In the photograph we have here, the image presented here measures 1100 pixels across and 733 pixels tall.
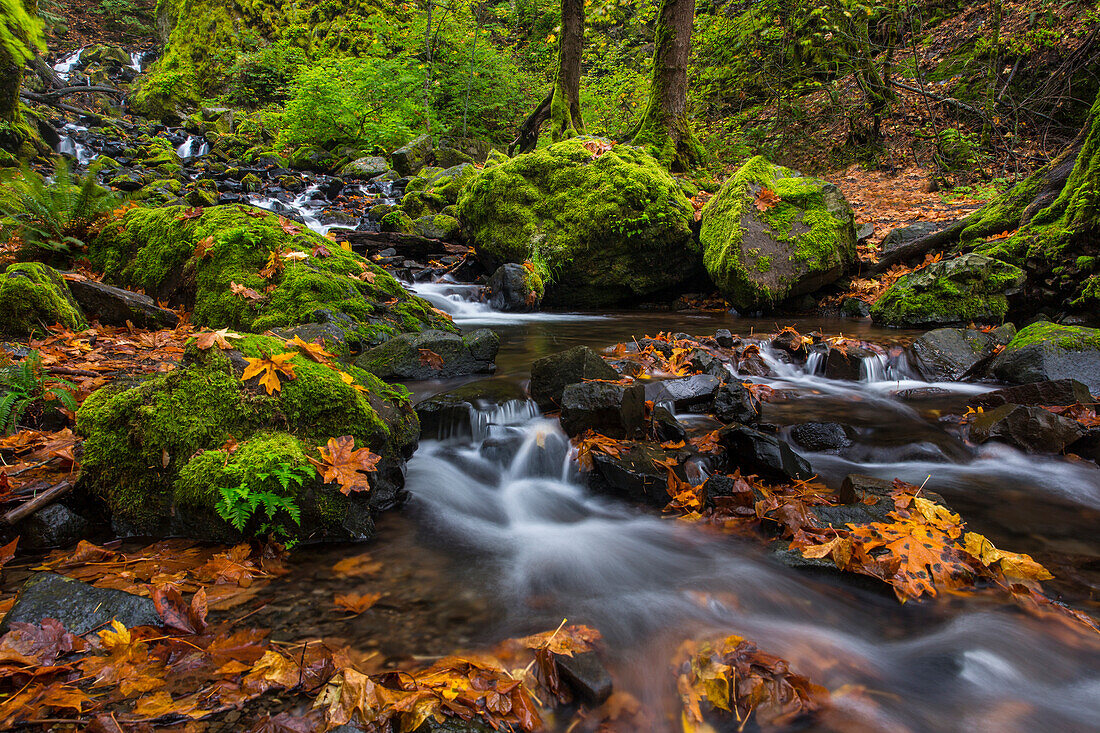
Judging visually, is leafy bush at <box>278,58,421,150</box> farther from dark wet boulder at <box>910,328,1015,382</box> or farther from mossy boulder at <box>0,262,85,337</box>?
dark wet boulder at <box>910,328,1015,382</box>

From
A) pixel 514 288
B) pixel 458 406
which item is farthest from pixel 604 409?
pixel 514 288

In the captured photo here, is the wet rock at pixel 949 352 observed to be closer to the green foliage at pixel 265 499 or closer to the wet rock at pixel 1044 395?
the wet rock at pixel 1044 395

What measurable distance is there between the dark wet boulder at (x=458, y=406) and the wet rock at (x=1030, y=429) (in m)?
3.72

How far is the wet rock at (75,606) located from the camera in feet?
5.89

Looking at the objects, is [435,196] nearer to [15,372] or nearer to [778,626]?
[15,372]

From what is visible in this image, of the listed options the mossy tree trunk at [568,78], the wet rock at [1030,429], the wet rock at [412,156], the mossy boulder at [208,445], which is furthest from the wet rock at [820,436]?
the wet rock at [412,156]

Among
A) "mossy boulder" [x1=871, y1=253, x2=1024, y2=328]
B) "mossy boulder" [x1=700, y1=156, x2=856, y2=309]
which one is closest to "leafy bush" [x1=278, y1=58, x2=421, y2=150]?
"mossy boulder" [x1=700, y1=156, x2=856, y2=309]

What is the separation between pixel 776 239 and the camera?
822 cm

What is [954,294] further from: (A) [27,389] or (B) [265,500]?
(A) [27,389]

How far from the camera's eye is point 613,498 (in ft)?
12.1

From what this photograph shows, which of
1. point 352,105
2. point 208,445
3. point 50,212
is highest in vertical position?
point 352,105

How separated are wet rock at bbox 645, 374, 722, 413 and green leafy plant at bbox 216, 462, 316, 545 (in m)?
2.91

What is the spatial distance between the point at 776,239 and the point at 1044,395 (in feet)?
15.2

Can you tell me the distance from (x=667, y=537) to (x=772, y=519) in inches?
24.3
